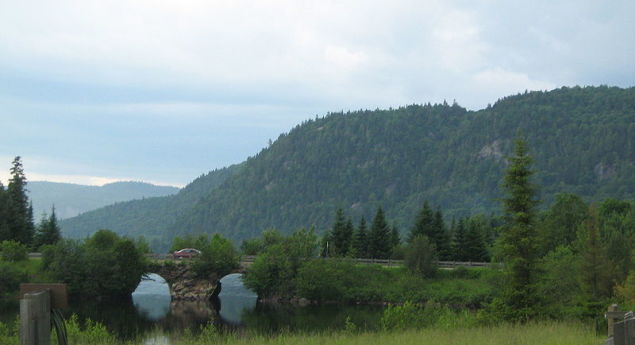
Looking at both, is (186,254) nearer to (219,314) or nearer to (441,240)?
(219,314)

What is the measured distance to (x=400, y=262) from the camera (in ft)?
242

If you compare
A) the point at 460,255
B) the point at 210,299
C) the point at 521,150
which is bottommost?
the point at 210,299

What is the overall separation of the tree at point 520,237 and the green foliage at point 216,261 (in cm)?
5015

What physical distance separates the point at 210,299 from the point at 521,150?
5401cm

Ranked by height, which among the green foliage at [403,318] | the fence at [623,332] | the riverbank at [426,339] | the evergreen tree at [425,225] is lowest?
the green foliage at [403,318]

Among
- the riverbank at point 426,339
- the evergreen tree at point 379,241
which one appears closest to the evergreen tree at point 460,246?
the evergreen tree at point 379,241

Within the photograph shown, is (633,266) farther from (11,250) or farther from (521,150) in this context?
(11,250)

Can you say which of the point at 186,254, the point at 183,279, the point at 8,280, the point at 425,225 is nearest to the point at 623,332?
the point at 8,280

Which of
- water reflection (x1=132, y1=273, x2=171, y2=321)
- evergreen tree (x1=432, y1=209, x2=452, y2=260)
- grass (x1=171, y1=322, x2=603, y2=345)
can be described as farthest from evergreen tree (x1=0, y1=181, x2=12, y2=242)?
grass (x1=171, y1=322, x2=603, y2=345)

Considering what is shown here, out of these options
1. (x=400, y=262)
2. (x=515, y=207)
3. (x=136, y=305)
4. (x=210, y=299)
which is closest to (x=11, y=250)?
(x=136, y=305)

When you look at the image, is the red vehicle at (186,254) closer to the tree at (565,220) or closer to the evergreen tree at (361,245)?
the evergreen tree at (361,245)

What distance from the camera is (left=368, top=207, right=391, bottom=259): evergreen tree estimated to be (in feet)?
261

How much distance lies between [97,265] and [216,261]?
13.5 metres

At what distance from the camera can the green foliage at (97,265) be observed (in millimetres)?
67188
